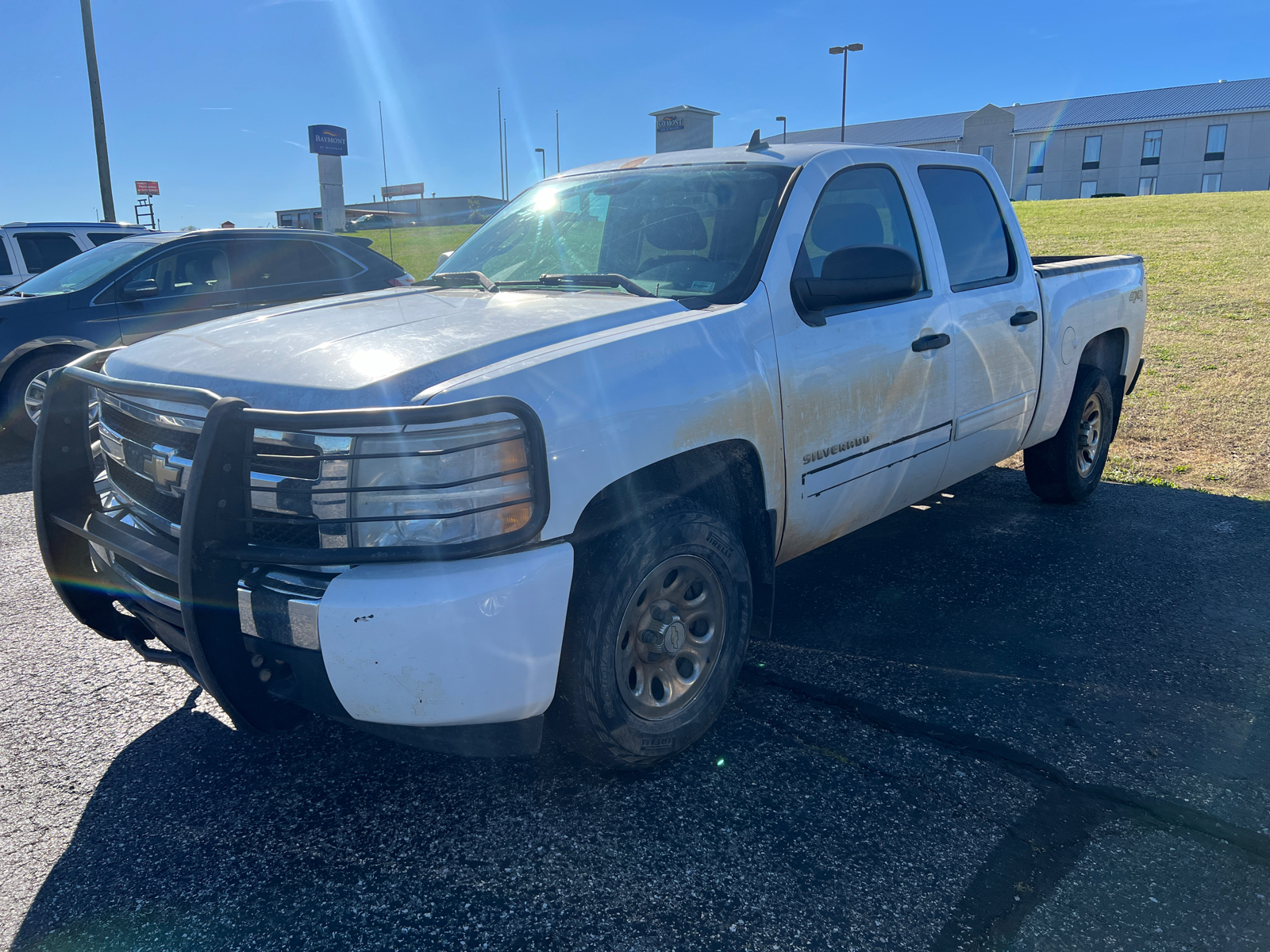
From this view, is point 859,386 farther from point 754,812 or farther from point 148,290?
point 148,290

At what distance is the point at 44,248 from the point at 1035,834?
485 inches

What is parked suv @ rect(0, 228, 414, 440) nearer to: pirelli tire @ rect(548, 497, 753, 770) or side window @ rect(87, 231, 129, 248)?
side window @ rect(87, 231, 129, 248)

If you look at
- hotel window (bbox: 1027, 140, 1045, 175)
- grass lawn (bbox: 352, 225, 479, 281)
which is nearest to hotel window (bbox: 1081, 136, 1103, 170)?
hotel window (bbox: 1027, 140, 1045, 175)

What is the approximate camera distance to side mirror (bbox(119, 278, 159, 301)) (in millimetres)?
7594

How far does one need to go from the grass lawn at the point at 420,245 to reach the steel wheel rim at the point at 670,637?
22.2 m

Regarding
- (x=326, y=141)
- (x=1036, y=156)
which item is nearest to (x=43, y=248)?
(x=326, y=141)

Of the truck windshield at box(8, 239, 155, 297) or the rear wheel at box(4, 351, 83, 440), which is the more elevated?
the truck windshield at box(8, 239, 155, 297)

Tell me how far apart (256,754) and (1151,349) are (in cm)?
1114

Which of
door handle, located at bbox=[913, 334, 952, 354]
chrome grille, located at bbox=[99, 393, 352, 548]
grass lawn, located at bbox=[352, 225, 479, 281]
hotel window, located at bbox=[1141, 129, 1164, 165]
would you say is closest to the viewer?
chrome grille, located at bbox=[99, 393, 352, 548]

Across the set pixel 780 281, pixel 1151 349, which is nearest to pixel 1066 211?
pixel 1151 349

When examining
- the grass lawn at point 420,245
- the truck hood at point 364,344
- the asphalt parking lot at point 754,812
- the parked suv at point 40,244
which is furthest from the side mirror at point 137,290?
the grass lawn at point 420,245

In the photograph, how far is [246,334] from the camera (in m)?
2.91

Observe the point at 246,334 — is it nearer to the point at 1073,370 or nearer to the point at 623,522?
the point at 623,522

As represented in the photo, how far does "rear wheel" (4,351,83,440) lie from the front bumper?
6.10m
